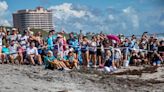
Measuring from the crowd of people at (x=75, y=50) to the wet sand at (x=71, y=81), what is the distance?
0.78m

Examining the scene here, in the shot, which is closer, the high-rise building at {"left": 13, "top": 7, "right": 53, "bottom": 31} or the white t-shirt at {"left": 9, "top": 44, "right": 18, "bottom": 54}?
the white t-shirt at {"left": 9, "top": 44, "right": 18, "bottom": 54}

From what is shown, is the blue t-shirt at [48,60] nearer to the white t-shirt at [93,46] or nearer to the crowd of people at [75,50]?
the crowd of people at [75,50]

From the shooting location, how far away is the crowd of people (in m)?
19.1

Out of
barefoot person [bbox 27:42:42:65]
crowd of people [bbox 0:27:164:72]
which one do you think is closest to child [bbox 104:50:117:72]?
crowd of people [bbox 0:27:164:72]

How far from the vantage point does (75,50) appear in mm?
20234

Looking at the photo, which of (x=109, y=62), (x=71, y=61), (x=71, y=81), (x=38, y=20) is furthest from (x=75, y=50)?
(x=38, y=20)

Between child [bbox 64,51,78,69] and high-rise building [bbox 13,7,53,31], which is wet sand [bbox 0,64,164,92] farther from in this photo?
high-rise building [bbox 13,7,53,31]

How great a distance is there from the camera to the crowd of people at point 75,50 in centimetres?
1908

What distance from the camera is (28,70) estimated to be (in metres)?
17.4

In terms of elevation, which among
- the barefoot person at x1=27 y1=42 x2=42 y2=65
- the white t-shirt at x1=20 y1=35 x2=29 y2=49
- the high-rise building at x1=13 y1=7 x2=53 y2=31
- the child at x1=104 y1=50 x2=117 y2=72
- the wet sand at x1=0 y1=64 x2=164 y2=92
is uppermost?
the high-rise building at x1=13 y1=7 x2=53 y2=31

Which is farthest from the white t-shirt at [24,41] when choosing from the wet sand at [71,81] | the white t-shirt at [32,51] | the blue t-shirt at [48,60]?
the blue t-shirt at [48,60]

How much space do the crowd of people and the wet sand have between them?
0.78m

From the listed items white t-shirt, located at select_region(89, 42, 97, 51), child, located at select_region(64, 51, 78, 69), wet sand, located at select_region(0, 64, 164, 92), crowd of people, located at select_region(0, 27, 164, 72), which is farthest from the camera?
white t-shirt, located at select_region(89, 42, 97, 51)

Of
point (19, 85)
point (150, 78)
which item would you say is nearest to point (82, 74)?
point (150, 78)
